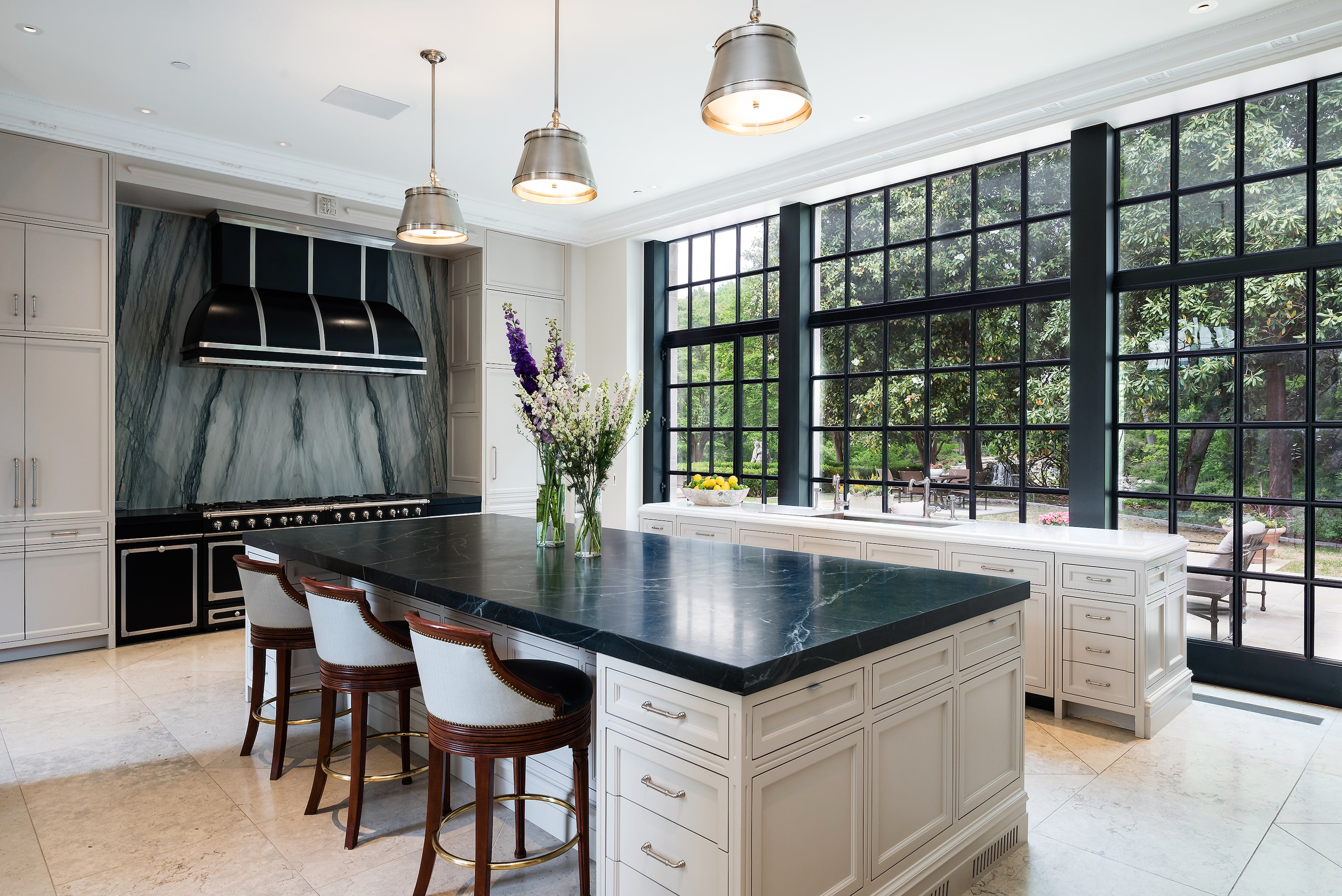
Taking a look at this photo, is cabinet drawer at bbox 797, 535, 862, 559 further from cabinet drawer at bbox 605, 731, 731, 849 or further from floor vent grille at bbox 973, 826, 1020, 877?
cabinet drawer at bbox 605, 731, 731, 849

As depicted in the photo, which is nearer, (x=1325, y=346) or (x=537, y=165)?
(x=537, y=165)

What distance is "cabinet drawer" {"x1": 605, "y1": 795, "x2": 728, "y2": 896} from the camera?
1.60 meters

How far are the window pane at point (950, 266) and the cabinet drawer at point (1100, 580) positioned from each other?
2009mm

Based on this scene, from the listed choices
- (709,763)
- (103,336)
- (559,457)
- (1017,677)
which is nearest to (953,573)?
(1017,677)

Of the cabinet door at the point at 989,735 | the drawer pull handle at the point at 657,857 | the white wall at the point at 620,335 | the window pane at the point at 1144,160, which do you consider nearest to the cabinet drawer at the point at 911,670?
the cabinet door at the point at 989,735

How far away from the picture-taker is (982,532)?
12.7ft

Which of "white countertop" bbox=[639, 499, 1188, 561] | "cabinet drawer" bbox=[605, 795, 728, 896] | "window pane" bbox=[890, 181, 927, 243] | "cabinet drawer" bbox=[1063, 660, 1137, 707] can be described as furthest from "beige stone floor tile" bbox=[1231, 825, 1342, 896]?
"window pane" bbox=[890, 181, 927, 243]

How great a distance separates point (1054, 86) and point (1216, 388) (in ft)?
5.72

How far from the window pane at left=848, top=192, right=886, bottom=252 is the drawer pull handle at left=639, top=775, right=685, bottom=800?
4313 mm

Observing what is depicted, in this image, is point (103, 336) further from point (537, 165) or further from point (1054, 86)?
point (1054, 86)

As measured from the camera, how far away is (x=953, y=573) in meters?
2.41

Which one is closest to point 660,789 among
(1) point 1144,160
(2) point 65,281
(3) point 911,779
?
(3) point 911,779

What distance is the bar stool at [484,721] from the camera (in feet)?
6.20

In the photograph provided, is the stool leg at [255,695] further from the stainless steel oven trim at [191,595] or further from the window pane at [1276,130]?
the window pane at [1276,130]
